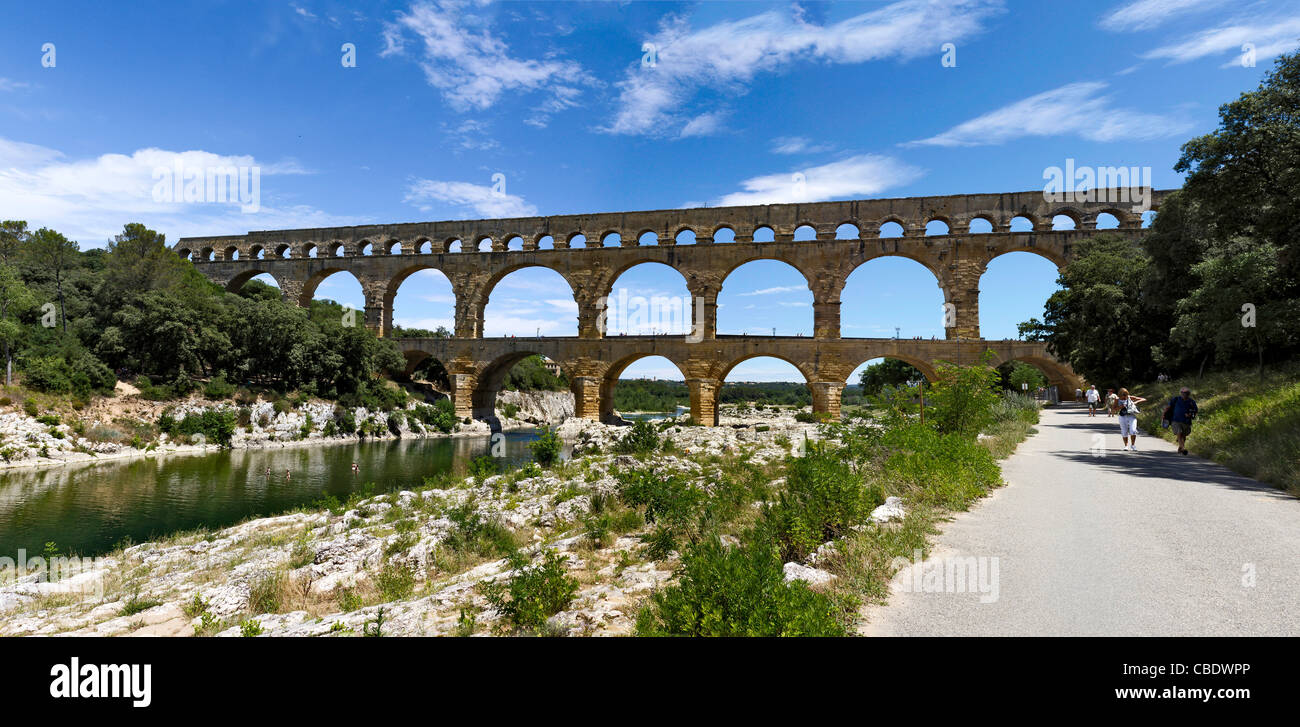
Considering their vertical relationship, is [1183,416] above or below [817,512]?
above

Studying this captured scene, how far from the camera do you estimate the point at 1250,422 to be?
9836 millimetres

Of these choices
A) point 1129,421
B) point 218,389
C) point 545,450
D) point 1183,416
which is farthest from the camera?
point 218,389

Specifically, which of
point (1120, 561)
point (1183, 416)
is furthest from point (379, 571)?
point (1183, 416)

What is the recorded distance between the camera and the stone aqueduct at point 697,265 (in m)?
26.5

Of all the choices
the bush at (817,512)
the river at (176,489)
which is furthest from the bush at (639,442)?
the bush at (817,512)

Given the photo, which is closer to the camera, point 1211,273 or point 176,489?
point 1211,273

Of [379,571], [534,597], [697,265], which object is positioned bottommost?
[379,571]

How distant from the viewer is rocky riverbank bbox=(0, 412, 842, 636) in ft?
15.2

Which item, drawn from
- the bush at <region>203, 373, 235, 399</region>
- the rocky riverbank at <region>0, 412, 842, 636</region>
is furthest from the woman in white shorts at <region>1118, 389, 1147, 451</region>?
the bush at <region>203, 373, 235, 399</region>

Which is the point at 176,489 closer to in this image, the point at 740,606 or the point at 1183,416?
the point at 740,606

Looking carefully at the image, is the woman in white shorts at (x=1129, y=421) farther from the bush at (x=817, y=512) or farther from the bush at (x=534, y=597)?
the bush at (x=534, y=597)

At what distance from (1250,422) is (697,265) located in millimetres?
21892
